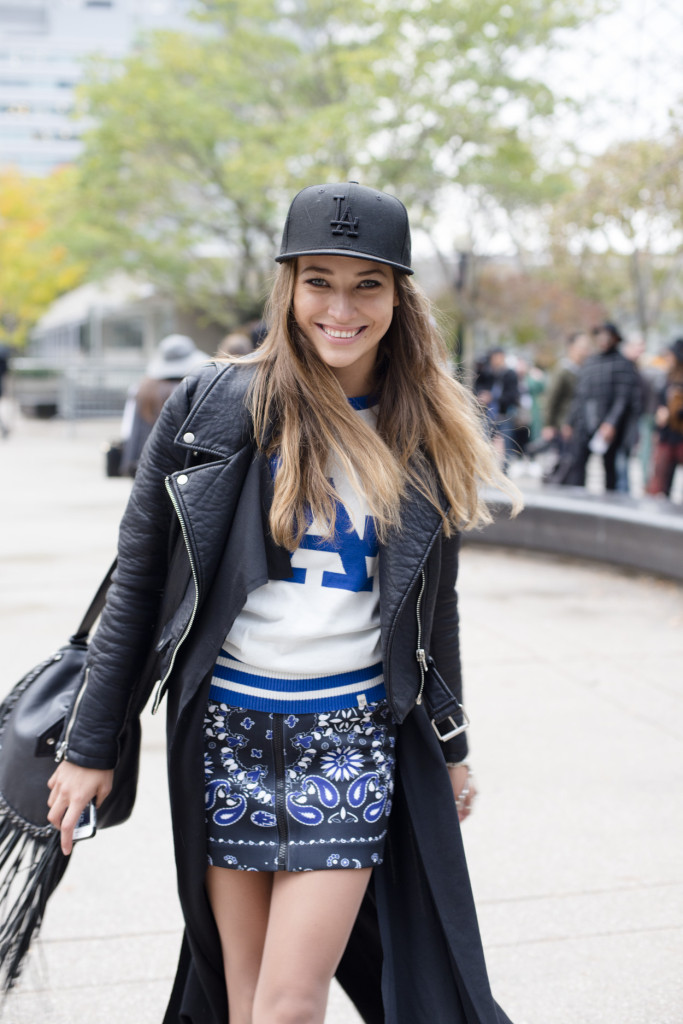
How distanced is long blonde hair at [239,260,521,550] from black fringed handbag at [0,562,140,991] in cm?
44

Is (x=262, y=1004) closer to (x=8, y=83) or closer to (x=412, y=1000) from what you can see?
(x=412, y=1000)

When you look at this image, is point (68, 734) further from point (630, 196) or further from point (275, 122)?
point (275, 122)

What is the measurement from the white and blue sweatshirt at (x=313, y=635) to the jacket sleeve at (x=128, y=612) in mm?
195

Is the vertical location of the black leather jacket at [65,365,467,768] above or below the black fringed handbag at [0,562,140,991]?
above

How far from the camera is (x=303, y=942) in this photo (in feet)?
6.11

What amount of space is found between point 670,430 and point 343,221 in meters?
9.15

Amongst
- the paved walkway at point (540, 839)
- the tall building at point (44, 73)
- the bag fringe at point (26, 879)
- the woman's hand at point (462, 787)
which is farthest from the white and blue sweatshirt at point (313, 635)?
the tall building at point (44, 73)

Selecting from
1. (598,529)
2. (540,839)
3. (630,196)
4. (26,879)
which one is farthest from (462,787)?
(630,196)

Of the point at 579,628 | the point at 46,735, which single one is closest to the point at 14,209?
the point at 579,628

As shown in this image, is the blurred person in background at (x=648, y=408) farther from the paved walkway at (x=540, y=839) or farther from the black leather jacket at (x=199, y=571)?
the black leather jacket at (x=199, y=571)

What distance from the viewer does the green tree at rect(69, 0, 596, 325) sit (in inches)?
650

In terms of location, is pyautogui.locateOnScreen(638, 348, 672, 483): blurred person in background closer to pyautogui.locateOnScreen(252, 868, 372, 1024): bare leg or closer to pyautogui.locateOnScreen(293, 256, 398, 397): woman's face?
pyautogui.locateOnScreen(293, 256, 398, 397): woman's face

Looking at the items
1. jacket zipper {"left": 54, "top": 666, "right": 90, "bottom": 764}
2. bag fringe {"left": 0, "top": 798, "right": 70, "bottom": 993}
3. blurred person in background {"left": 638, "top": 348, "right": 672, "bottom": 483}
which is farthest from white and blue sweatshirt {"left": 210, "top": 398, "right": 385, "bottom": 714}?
blurred person in background {"left": 638, "top": 348, "right": 672, "bottom": 483}

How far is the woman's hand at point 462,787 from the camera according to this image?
2320 millimetres
